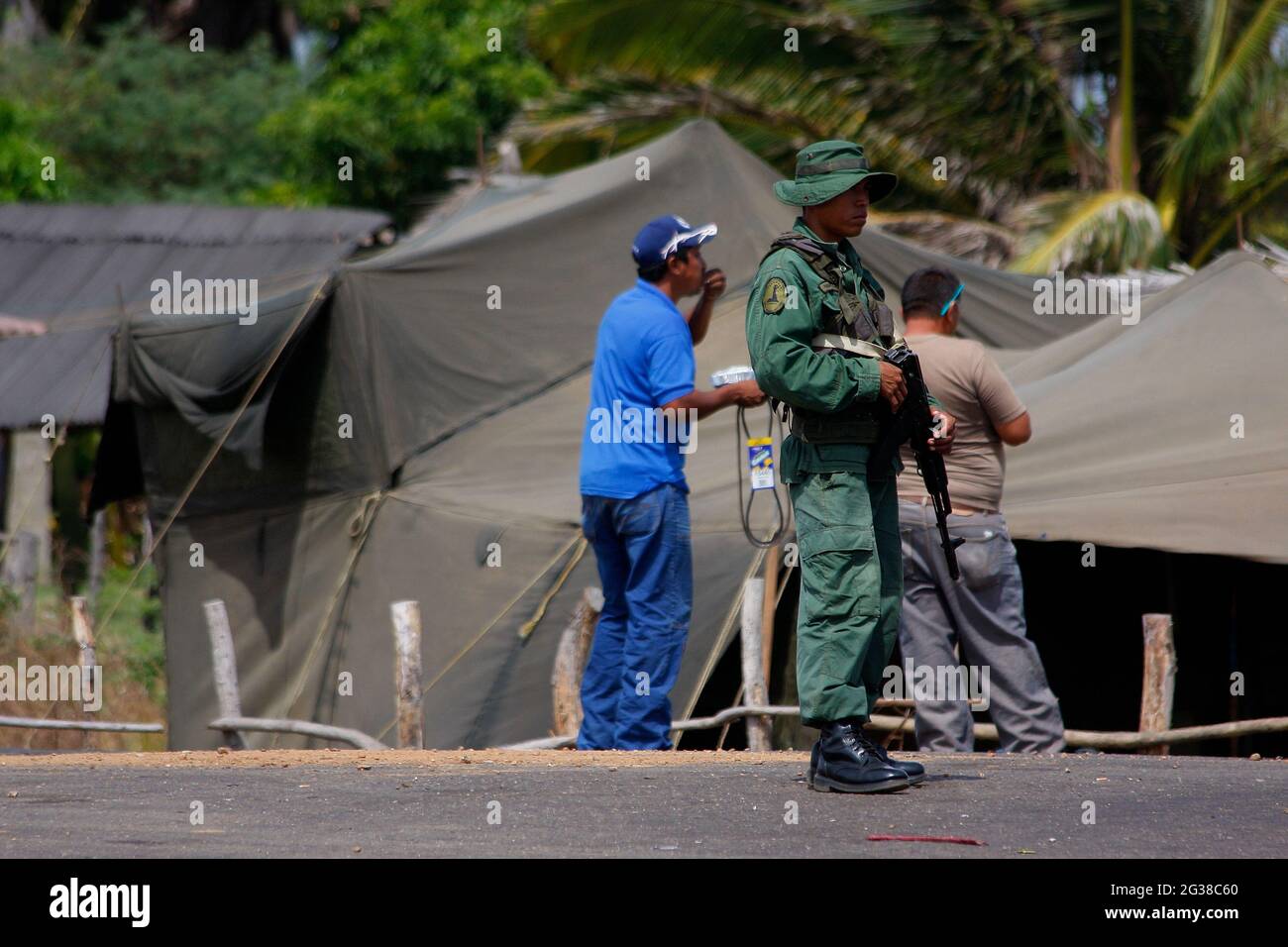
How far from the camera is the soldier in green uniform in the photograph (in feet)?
15.5

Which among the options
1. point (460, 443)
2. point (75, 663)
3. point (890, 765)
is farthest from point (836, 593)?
point (75, 663)

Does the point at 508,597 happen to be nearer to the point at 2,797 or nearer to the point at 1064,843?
the point at 2,797

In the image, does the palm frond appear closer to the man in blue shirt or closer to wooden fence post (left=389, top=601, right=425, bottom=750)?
wooden fence post (left=389, top=601, right=425, bottom=750)

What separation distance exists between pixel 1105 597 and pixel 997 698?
7.03ft

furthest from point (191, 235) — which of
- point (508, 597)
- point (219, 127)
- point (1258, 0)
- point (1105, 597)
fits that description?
point (1105, 597)

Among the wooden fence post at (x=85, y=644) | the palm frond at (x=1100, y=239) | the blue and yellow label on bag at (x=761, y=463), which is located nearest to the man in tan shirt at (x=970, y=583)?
the blue and yellow label on bag at (x=761, y=463)

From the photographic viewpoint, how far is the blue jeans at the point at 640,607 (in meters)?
6.26

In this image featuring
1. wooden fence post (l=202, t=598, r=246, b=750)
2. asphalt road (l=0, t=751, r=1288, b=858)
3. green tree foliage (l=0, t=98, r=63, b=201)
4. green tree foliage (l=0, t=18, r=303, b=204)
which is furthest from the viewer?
green tree foliage (l=0, t=18, r=303, b=204)

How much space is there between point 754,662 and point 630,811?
3.61 meters

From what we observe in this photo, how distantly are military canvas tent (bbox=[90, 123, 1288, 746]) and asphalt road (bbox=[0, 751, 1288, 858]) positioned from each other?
2.84 meters

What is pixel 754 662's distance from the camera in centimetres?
810

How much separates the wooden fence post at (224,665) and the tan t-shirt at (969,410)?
3635mm

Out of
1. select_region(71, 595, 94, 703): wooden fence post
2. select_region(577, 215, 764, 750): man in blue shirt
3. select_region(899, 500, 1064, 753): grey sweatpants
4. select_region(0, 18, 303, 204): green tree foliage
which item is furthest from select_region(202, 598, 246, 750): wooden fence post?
select_region(0, 18, 303, 204): green tree foliage

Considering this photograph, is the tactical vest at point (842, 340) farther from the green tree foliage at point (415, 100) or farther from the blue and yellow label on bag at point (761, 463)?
the green tree foliage at point (415, 100)
